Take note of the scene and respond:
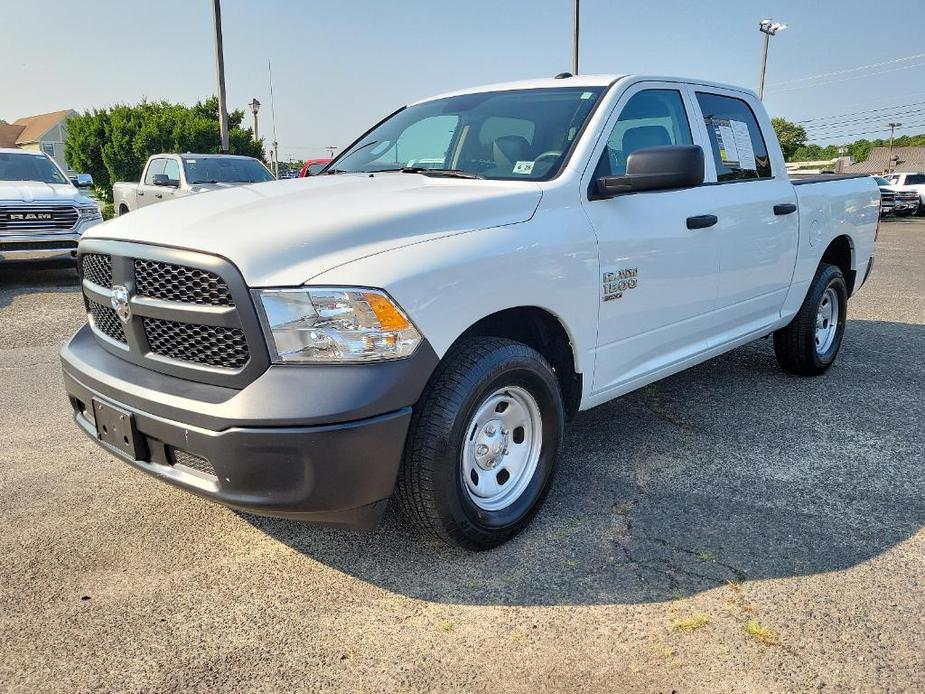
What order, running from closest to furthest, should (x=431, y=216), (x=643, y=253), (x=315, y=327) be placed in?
(x=315, y=327) < (x=431, y=216) < (x=643, y=253)

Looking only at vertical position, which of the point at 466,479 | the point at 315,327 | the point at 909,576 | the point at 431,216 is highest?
the point at 431,216

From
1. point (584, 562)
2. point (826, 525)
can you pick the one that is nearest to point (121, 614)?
point (584, 562)

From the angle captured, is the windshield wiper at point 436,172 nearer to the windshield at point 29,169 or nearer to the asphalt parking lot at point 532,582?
the asphalt parking lot at point 532,582

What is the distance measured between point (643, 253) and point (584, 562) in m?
1.39

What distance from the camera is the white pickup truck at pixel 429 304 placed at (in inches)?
91.7

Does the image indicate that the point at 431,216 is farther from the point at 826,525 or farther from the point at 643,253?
the point at 826,525

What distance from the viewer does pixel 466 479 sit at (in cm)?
278

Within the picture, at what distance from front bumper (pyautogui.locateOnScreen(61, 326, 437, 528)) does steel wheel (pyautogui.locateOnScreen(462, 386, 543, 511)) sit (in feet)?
A: 1.57

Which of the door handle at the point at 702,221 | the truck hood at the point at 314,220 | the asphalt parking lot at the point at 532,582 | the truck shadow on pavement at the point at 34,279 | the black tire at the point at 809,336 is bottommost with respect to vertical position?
the asphalt parking lot at the point at 532,582

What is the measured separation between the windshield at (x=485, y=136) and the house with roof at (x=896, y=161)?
2629 inches

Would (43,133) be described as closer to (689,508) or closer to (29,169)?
(29,169)

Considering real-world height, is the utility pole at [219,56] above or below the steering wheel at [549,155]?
above

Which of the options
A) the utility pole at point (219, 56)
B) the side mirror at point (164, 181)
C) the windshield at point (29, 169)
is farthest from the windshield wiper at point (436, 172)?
the utility pole at point (219, 56)

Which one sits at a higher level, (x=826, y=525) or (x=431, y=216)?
(x=431, y=216)
